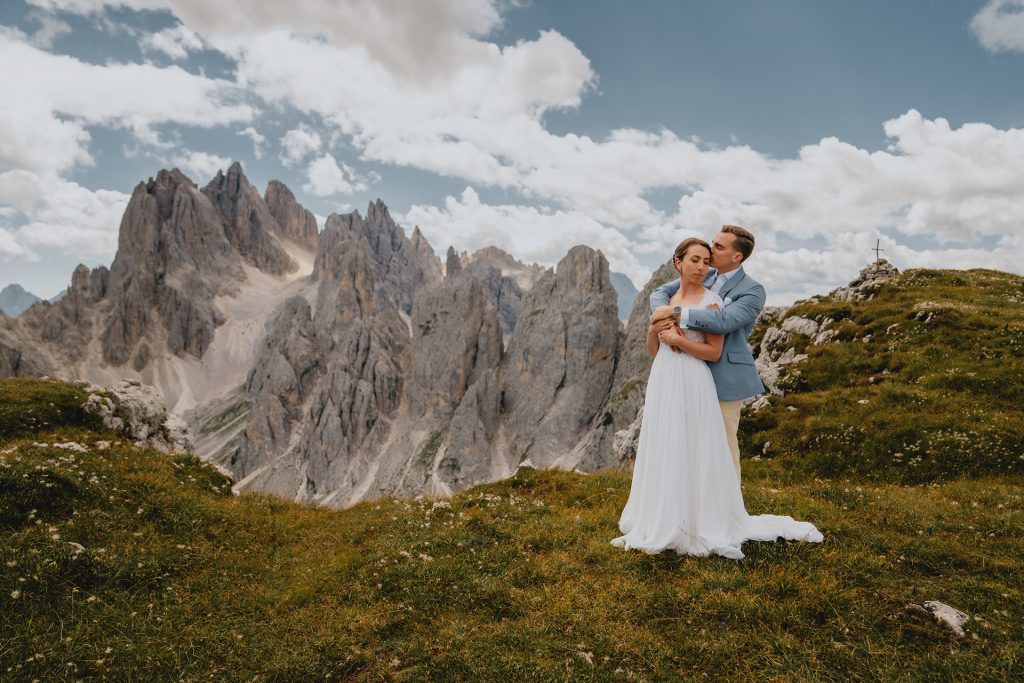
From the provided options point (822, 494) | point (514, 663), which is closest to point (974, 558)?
point (822, 494)

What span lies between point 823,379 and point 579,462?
6445 inches

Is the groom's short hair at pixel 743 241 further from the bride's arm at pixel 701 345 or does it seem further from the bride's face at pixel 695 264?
the bride's arm at pixel 701 345

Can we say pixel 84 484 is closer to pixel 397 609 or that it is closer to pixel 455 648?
pixel 397 609

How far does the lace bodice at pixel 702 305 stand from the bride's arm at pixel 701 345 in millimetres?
106

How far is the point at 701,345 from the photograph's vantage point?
1023 cm

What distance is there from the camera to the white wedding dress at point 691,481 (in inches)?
392

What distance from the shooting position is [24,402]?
16.4 metres

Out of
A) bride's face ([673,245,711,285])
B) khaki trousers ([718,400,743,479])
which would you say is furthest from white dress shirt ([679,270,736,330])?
khaki trousers ([718,400,743,479])

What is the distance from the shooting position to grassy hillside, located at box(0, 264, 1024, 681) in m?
6.96

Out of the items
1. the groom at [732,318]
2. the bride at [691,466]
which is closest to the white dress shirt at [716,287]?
the groom at [732,318]

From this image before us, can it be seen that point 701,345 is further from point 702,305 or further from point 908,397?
point 908,397

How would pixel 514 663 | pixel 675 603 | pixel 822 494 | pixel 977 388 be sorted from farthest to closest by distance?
pixel 977 388, pixel 822 494, pixel 675 603, pixel 514 663

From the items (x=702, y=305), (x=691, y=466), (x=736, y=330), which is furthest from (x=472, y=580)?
(x=736, y=330)

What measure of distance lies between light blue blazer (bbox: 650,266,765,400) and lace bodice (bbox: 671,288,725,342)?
16 cm
